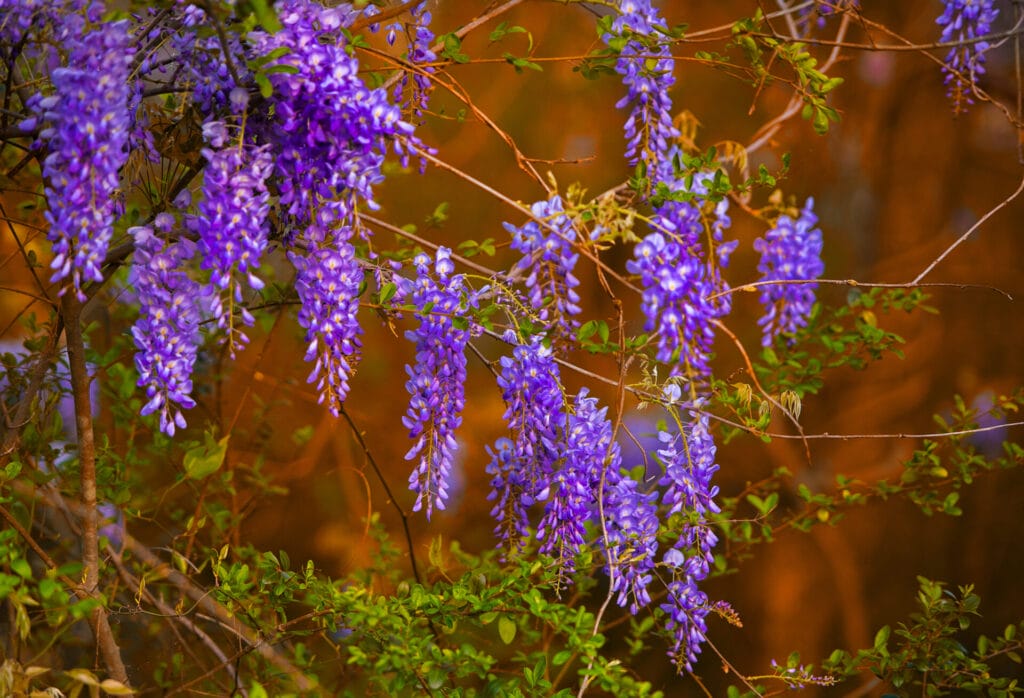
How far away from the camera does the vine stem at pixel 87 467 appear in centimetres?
99

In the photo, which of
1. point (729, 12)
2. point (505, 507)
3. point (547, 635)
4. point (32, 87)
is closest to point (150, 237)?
point (32, 87)

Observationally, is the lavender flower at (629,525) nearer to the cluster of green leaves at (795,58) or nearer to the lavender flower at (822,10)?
the cluster of green leaves at (795,58)

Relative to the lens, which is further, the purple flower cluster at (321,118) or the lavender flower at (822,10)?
the lavender flower at (822,10)

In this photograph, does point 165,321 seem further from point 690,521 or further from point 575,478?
point 690,521

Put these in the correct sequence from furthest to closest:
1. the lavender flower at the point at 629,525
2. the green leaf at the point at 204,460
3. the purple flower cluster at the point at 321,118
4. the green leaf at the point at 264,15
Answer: the lavender flower at the point at 629,525 → the green leaf at the point at 204,460 → the purple flower cluster at the point at 321,118 → the green leaf at the point at 264,15

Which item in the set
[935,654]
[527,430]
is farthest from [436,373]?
[935,654]

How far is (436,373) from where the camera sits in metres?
1.10

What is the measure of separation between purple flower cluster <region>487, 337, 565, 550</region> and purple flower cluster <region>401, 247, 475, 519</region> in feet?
0.19

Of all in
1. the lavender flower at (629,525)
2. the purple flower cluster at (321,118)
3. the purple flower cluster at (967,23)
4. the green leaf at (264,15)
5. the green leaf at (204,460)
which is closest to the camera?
the green leaf at (264,15)

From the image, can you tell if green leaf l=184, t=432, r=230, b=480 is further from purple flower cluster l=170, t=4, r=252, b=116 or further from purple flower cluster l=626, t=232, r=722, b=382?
purple flower cluster l=626, t=232, r=722, b=382

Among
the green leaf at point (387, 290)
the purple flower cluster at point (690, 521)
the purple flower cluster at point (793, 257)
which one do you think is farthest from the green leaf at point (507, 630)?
the purple flower cluster at point (793, 257)

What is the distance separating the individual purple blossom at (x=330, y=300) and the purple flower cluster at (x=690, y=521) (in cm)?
46

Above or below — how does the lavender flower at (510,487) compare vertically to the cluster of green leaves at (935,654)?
above

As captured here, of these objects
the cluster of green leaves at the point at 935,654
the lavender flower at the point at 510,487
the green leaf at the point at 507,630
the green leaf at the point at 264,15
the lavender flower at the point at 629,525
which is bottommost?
the cluster of green leaves at the point at 935,654
